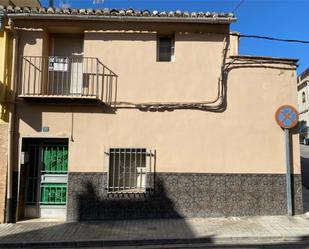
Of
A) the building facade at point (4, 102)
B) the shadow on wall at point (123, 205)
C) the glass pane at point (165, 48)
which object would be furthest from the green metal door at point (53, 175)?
the glass pane at point (165, 48)

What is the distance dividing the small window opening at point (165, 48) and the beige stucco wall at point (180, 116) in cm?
32

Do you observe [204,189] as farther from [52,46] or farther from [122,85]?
[52,46]

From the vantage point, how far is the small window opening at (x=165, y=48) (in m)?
10.8

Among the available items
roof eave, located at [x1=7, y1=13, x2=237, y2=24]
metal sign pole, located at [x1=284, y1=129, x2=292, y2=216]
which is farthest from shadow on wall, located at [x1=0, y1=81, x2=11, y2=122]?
metal sign pole, located at [x1=284, y1=129, x2=292, y2=216]

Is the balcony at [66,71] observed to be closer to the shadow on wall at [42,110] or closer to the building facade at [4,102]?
the shadow on wall at [42,110]

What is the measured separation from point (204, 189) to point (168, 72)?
3314 millimetres

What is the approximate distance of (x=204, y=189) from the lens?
10.2m

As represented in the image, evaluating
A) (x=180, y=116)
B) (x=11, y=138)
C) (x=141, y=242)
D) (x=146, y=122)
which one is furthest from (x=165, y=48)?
(x=141, y=242)

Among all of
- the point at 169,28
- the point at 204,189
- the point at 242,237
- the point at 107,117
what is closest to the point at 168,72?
the point at 169,28

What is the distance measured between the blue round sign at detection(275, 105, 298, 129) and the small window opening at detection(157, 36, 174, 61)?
11.0 feet

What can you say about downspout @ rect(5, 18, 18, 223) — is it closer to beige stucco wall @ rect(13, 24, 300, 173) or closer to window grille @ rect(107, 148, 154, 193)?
beige stucco wall @ rect(13, 24, 300, 173)

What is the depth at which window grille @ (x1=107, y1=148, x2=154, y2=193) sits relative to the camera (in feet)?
33.5

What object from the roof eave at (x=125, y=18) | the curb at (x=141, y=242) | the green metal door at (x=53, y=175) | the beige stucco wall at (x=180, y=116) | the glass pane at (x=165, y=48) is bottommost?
the curb at (x=141, y=242)

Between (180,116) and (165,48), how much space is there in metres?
2.05
